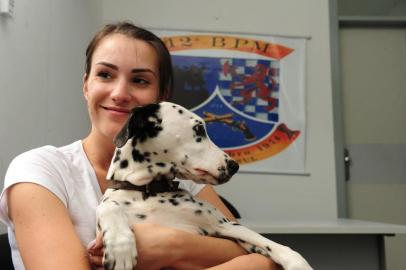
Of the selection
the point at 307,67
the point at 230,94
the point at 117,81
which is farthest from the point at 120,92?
the point at 307,67

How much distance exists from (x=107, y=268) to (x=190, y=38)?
241cm

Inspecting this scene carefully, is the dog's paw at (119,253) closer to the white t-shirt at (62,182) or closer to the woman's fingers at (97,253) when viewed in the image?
the woman's fingers at (97,253)

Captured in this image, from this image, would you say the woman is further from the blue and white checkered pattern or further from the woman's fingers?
the blue and white checkered pattern

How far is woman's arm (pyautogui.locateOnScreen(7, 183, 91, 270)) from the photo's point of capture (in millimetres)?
888

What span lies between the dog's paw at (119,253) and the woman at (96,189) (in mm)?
65

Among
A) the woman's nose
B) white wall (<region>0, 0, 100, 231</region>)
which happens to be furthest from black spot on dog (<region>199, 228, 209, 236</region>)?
white wall (<region>0, 0, 100, 231</region>)

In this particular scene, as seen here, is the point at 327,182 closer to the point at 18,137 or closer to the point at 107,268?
the point at 18,137

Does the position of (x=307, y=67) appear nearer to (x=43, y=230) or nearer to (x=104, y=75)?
(x=104, y=75)

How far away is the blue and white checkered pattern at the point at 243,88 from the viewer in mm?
3000

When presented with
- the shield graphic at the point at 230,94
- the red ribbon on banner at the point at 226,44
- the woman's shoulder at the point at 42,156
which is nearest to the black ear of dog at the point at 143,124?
the woman's shoulder at the point at 42,156

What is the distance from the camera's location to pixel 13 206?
3.18 ft

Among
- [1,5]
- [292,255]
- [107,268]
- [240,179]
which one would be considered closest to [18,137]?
[1,5]

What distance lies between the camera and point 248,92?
302 centimetres

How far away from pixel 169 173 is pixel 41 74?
1.17 meters
